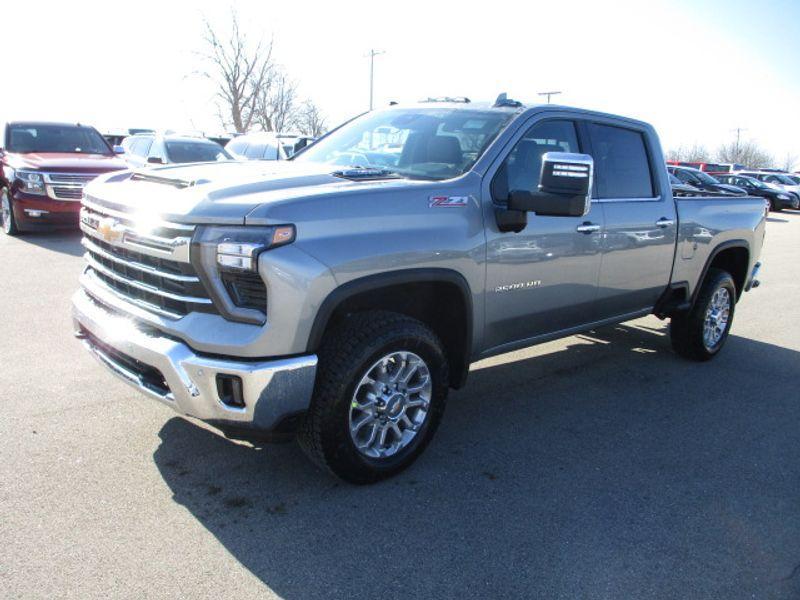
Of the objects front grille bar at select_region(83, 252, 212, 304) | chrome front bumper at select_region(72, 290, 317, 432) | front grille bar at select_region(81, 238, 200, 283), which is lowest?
chrome front bumper at select_region(72, 290, 317, 432)

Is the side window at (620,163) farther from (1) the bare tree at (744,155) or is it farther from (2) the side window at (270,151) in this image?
(1) the bare tree at (744,155)

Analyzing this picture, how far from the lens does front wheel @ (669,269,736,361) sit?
5789 mm

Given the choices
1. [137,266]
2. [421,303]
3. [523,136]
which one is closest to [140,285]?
[137,266]

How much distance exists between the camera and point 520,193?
12.0 ft

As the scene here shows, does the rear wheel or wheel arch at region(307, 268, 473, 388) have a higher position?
wheel arch at region(307, 268, 473, 388)

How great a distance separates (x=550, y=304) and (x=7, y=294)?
18.5 ft

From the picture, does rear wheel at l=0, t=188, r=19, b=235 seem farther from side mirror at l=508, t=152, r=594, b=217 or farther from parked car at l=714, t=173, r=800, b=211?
parked car at l=714, t=173, r=800, b=211

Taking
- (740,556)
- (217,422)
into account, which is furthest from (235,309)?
(740,556)

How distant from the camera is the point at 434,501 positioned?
11.0 ft

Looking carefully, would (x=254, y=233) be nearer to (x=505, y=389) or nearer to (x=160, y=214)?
(x=160, y=214)

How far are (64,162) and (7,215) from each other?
153cm

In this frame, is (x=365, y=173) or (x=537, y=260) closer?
(x=365, y=173)

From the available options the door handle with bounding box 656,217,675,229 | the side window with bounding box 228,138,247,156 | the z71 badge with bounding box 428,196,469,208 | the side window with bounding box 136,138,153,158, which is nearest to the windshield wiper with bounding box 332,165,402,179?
Answer: the z71 badge with bounding box 428,196,469,208

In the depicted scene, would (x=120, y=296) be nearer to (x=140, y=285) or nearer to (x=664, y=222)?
(x=140, y=285)
